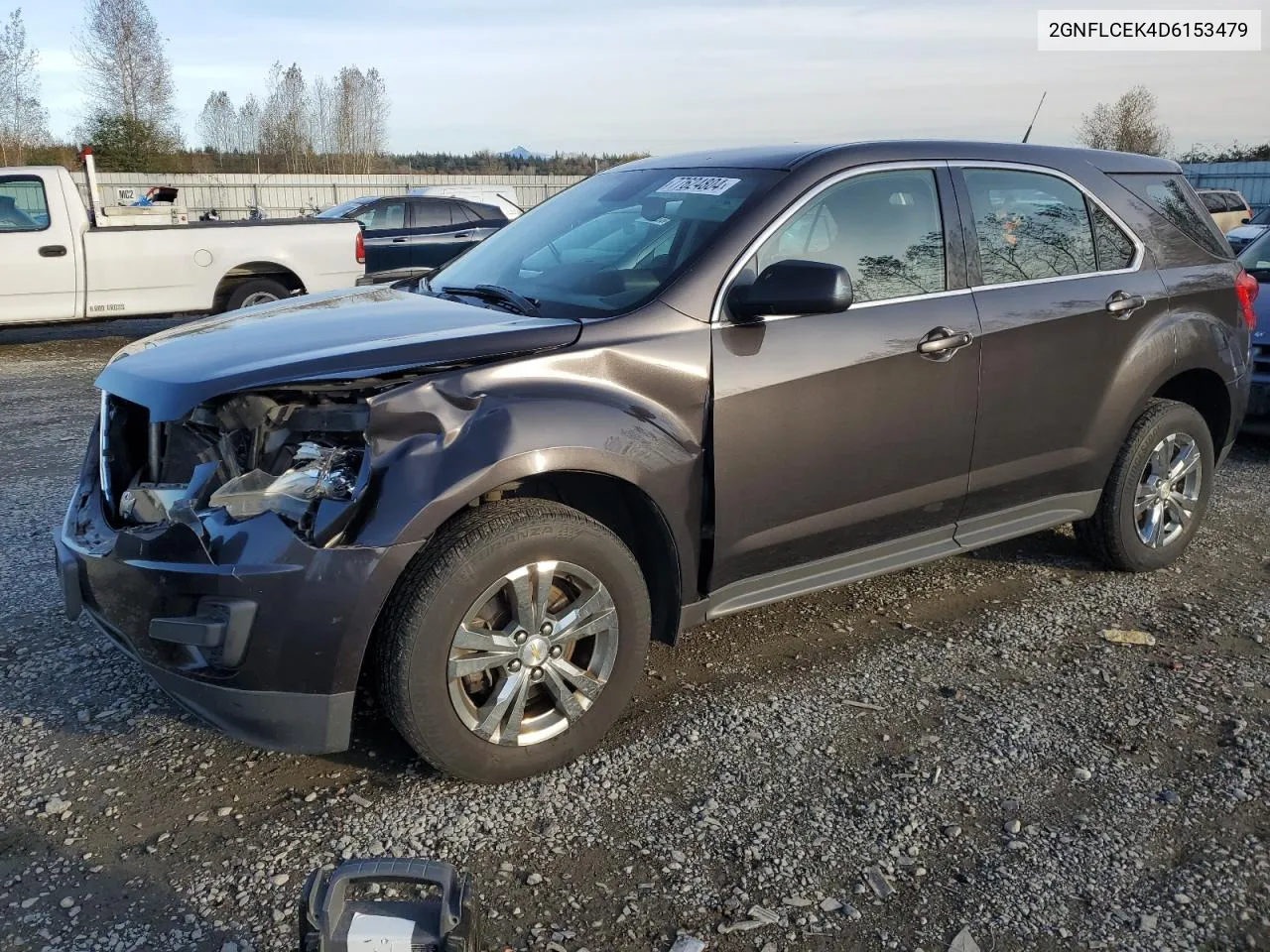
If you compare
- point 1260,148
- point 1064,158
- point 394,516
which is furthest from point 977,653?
point 1260,148

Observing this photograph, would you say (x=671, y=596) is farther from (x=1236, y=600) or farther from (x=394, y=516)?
(x=1236, y=600)

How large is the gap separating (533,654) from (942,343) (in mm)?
1851

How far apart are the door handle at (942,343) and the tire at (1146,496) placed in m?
1.22

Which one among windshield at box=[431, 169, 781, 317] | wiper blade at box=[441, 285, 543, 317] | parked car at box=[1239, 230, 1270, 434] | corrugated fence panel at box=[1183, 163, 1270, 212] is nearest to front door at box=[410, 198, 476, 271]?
parked car at box=[1239, 230, 1270, 434]

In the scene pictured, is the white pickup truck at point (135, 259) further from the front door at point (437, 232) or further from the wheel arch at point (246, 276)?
the front door at point (437, 232)

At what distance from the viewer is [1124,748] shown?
3338mm

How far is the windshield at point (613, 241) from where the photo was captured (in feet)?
11.4

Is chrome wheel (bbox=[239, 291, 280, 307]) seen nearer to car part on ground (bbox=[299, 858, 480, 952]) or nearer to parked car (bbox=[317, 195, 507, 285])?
parked car (bbox=[317, 195, 507, 285])

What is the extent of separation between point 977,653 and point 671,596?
1376 millimetres

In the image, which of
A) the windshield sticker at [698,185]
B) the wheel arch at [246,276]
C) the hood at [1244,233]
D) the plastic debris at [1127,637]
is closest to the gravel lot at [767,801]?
the plastic debris at [1127,637]

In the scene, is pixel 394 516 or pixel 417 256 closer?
pixel 394 516

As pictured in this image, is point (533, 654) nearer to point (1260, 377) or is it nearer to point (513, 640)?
point (513, 640)

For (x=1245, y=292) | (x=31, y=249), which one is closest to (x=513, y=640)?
(x=1245, y=292)

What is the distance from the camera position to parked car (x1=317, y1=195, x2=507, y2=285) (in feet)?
49.0
